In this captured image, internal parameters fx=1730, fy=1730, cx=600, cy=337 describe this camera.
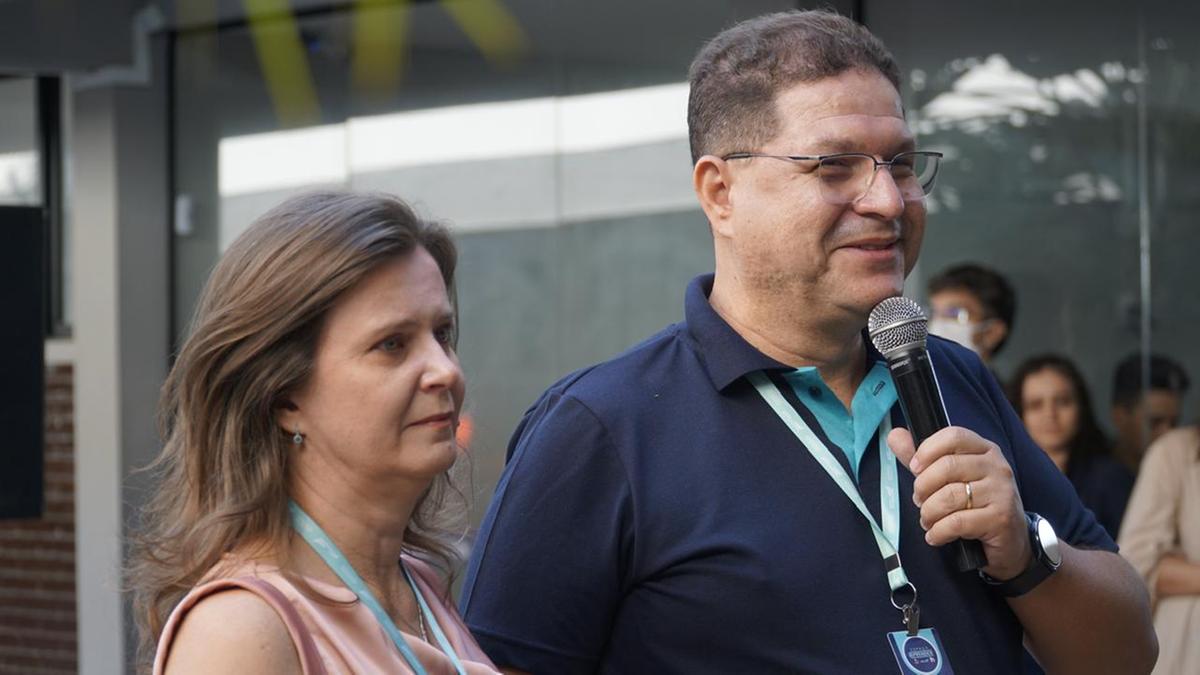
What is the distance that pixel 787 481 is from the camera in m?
2.54

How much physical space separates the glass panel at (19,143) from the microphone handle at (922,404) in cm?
825

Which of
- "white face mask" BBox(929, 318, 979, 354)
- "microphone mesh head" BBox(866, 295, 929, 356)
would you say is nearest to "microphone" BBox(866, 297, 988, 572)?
"microphone mesh head" BBox(866, 295, 929, 356)

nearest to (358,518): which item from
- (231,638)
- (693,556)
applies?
(231,638)

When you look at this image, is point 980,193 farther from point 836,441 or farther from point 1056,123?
point 836,441

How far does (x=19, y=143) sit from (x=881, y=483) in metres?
8.36

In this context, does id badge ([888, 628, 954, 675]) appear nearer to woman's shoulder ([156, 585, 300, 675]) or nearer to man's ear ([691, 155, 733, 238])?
man's ear ([691, 155, 733, 238])

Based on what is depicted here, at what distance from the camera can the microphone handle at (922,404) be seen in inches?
95.9

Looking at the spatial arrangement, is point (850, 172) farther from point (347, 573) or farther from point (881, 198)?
point (347, 573)

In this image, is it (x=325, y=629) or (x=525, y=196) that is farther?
(x=525, y=196)

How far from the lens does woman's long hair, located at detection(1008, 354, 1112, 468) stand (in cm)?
677

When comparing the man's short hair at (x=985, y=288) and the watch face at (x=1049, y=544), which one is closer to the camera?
the watch face at (x=1049, y=544)

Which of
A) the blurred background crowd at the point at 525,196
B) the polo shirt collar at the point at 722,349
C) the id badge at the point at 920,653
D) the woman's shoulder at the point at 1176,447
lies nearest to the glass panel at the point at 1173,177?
the blurred background crowd at the point at 525,196

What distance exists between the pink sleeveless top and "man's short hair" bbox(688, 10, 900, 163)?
0.95 metres

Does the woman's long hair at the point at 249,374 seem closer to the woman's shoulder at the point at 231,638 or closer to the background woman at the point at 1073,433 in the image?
the woman's shoulder at the point at 231,638
